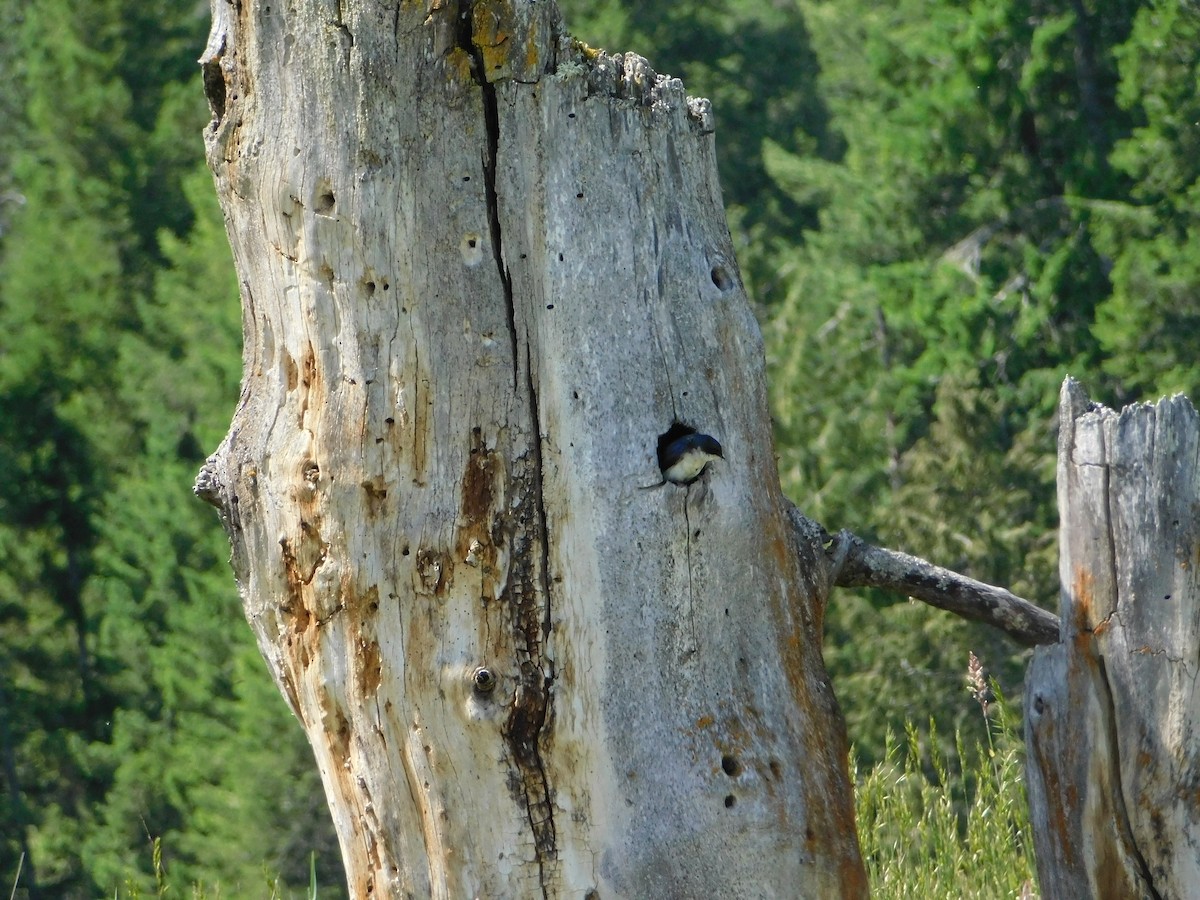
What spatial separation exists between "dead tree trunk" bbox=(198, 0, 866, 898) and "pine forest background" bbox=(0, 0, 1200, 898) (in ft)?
27.0

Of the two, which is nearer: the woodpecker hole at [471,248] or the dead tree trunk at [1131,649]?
the woodpecker hole at [471,248]

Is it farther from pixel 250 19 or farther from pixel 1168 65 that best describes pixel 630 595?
pixel 1168 65

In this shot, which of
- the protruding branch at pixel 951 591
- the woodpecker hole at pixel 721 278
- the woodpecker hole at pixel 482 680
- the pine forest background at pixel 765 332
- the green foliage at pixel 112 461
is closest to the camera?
the woodpecker hole at pixel 482 680

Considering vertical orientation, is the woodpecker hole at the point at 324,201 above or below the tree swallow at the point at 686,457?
above

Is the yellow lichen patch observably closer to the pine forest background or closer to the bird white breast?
the bird white breast

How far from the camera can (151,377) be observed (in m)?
25.5

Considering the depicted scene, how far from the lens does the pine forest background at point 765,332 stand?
17.0 m

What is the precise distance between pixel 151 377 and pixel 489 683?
79.7ft

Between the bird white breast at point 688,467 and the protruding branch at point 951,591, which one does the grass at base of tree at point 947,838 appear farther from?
the bird white breast at point 688,467

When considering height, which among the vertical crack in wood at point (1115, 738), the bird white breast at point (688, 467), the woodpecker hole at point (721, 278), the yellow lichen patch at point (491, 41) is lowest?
the vertical crack in wood at point (1115, 738)

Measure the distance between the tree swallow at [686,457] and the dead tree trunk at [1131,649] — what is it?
26.4 inches

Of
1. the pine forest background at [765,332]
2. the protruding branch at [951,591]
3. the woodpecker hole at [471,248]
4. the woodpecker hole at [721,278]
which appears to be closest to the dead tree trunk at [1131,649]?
the protruding branch at [951,591]

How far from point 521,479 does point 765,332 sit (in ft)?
60.7

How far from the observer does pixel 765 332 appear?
2070 centimetres
